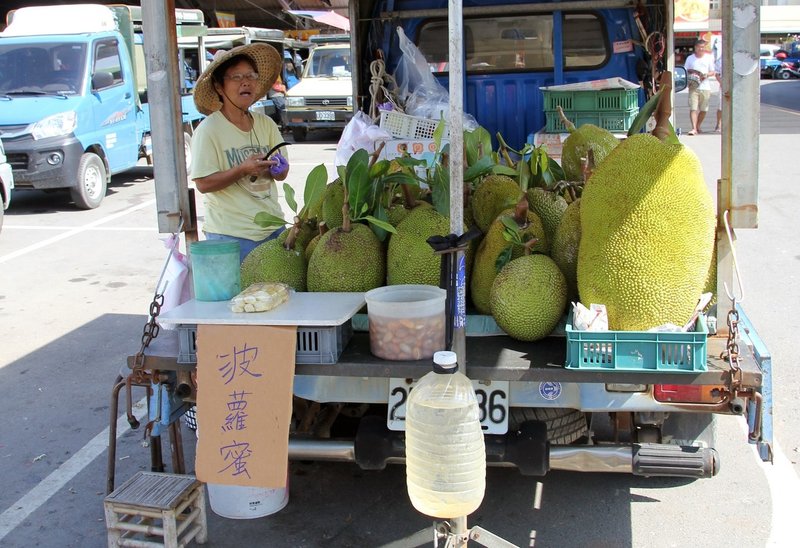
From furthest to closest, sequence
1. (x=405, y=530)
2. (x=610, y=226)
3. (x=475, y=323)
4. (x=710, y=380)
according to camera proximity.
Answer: (x=405, y=530) < (x=475, y=323) < (x=610, y=226) < (x=710, y=380)

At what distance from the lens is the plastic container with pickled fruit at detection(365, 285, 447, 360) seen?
2.46 m

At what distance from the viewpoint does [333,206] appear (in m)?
3.07

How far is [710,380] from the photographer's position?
227 cm

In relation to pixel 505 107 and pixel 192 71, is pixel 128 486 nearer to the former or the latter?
pixel 505 107

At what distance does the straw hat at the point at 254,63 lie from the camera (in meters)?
3.41

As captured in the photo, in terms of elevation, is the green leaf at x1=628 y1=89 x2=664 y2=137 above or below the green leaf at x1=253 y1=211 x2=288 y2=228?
above

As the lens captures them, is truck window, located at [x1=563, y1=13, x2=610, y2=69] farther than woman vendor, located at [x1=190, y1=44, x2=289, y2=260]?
Yes

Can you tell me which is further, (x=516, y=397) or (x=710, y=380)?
(x=516, y=397)

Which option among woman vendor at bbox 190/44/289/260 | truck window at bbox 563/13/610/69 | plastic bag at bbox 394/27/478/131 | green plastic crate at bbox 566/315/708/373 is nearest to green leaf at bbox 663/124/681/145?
green plastic crate at bbox 566/315/708/373

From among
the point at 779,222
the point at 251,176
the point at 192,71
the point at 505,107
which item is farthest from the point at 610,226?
the point at 192,71

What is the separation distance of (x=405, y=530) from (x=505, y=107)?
364cm

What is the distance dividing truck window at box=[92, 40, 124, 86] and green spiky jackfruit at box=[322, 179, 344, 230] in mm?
7605

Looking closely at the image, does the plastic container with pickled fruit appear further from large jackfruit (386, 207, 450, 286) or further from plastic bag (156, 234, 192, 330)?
plastic bag (156, 234, 192, 330)

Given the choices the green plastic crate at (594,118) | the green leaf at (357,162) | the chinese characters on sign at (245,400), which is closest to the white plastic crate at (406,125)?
the green plastic crate at (594,118)
